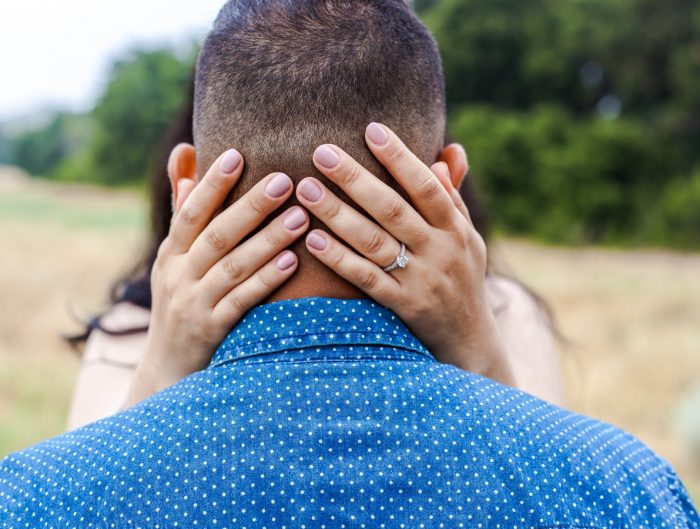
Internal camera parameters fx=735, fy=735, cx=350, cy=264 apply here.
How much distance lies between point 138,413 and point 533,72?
2199 centimetres

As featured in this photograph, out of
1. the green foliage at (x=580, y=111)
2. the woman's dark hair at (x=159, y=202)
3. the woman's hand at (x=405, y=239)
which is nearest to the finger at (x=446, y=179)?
the woman's hand at (x=405, y=239)

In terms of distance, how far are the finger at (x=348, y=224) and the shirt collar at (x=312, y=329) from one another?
0.34ft

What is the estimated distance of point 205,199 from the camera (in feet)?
4.86

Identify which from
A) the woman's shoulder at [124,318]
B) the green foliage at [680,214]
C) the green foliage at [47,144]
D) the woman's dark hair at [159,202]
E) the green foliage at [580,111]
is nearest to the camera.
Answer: the woman's shoulder at [124,318]

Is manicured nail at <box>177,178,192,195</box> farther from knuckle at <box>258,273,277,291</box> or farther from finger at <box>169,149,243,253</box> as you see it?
knuckle at <box>258,273,277,291</box>

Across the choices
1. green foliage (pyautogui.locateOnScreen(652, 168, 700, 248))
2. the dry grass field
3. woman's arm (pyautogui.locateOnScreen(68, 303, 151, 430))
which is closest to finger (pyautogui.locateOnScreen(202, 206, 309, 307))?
woman's arm (pyautogui.locateOnScreen(68, 303, 151, 430))

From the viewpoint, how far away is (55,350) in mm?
7812

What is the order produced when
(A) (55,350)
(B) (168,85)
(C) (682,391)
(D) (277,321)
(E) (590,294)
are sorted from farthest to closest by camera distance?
(B) (168,85), (E) (590,294), (A) (55,350), (C) (682,391), (D) (277,321)

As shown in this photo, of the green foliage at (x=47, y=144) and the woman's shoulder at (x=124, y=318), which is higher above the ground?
the woman's shoulder at (x=124, y=318)

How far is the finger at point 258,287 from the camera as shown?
1.42 meters

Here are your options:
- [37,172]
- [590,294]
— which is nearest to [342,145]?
[590,294]

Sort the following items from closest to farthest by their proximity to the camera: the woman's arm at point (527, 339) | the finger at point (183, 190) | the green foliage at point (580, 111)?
the finger at point (183, 190), the woman's arm at point (527, 339), the green foliage at point (580, 111)

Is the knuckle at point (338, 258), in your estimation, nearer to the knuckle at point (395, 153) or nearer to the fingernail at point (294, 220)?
the fingernail at point (294, 220)

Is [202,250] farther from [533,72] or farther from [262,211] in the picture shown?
[533,72]
